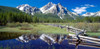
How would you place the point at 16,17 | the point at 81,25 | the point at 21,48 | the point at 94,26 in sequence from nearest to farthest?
the point at 21,48 < the point at 94,26 < the point at 81,25 < the point at 16,17

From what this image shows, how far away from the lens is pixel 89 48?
38.7 ft

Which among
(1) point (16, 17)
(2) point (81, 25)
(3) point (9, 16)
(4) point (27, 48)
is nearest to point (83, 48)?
(4) point (27, 48)

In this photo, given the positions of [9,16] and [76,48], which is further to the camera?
[9,16]

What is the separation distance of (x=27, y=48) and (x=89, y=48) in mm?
7078

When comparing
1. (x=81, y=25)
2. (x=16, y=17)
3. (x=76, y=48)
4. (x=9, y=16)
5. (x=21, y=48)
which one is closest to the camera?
(x=21, y=48)

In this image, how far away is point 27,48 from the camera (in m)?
10.7

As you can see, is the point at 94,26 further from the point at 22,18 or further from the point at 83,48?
the point at 22,18

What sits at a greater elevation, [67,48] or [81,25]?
[81,25]

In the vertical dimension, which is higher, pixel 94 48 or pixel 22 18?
pixel 22 18

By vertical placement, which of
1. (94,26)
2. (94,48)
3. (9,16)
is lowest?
(94,48)

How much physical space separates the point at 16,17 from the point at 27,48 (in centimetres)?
8117

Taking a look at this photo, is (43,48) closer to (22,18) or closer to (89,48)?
(89,48)

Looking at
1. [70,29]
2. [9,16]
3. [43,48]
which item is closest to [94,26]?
[70,29]

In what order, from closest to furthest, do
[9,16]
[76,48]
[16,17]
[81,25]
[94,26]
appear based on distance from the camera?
[76,48] < [94,26] < [81,25] < [9,16] < [16,17]
